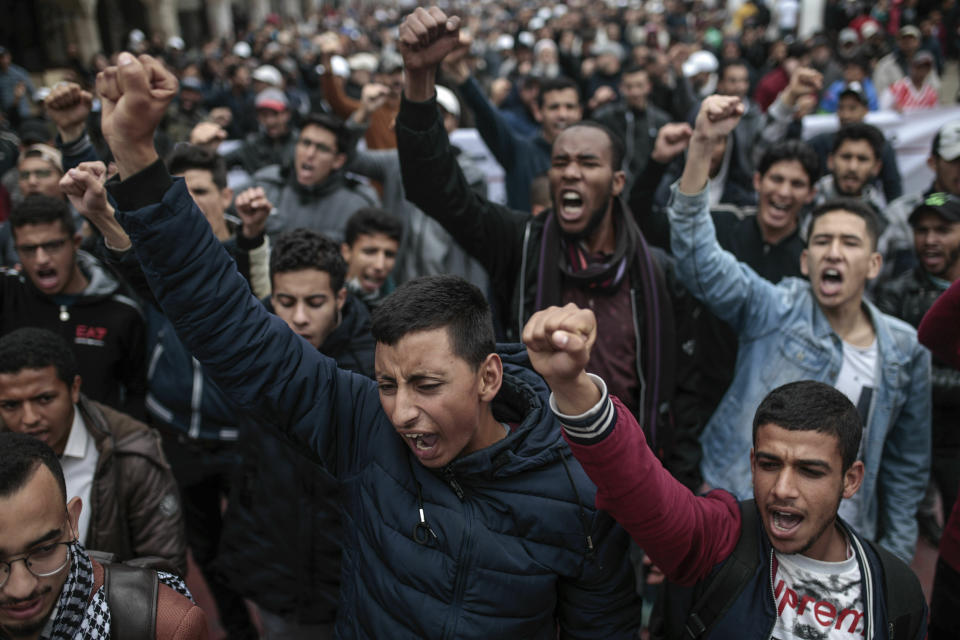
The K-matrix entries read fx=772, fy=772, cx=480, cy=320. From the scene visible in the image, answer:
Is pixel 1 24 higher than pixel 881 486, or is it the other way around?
pixel 1 24

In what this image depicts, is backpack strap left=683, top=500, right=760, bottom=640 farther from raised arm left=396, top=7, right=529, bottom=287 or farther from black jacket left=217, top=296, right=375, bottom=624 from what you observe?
raised arm left=396, top=7, right=529, bottom=287

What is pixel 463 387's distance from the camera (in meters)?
1.74

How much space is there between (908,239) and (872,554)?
104 inches

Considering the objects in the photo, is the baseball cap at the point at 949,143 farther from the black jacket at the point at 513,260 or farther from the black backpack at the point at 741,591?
the black backpack at the point at 741,591

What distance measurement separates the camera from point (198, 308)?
1.62 meters

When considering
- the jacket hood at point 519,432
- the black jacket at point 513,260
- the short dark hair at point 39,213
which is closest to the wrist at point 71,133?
the short dark hair at point 39,213

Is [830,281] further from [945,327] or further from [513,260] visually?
[513,260]

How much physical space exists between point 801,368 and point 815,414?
0.71 metres

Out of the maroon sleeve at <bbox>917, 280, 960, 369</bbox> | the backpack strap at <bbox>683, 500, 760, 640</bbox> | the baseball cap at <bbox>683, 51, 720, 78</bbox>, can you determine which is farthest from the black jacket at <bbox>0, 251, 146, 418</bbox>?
the baseball cap at <bbox>683, 51, 720, 78</bbox>

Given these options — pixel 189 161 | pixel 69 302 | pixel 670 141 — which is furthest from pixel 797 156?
pixel 69 302

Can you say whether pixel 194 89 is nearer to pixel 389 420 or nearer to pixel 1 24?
Answer: pixel 389 420

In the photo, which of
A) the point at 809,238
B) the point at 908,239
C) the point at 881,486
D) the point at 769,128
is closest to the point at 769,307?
the point at 809,238

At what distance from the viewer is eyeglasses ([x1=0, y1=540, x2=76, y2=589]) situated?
161cm

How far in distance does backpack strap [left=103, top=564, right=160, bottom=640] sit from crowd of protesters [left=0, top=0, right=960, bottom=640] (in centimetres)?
1
